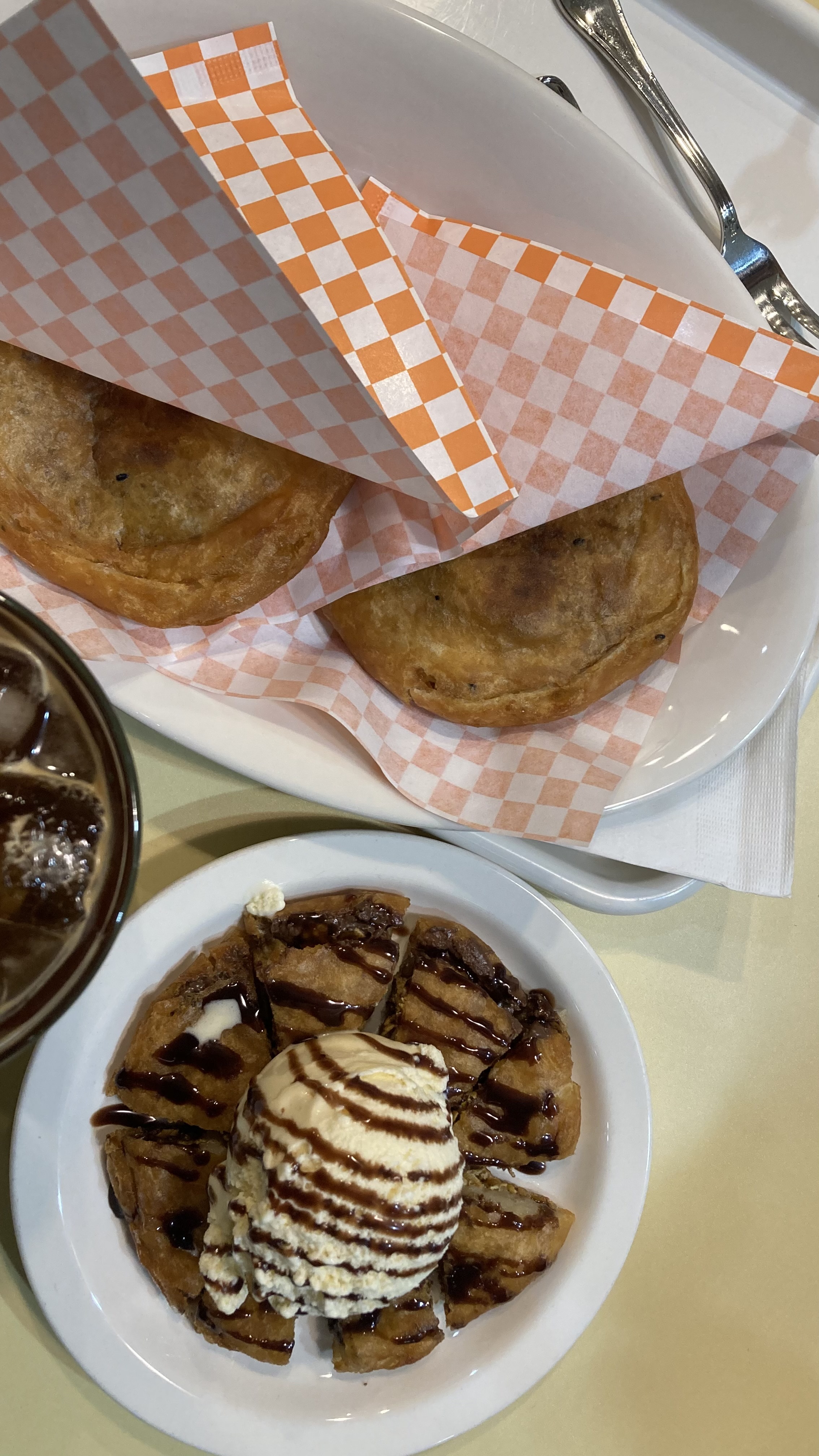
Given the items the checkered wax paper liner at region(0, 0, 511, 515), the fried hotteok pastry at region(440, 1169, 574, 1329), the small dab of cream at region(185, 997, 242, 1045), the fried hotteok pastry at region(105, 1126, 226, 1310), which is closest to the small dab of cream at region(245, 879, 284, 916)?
the small dab of cream at region(185, 997, 242, 1045)

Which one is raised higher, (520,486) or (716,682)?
(520,486)

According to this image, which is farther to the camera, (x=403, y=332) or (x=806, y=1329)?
(x=806, y=1329)

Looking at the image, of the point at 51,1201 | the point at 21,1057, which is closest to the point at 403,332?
the point at 21,1057

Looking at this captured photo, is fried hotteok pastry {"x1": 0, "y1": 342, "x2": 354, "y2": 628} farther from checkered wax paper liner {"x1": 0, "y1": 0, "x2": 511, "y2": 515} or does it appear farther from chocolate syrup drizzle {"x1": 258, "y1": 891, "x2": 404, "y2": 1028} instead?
chocolate syrup drizzle {"x1": 258, "y1": 891, "x2": 404, "y2": 1028}

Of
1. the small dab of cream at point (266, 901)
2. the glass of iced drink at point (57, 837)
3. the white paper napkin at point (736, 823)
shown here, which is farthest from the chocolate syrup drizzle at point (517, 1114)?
the glass of iced drink at point (57, 837)

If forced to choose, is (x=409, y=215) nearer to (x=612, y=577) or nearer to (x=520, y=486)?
(x=520, y=486)

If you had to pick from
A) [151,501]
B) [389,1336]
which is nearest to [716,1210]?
[389,1336]

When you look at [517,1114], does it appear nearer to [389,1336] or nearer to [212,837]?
[389,1336]
